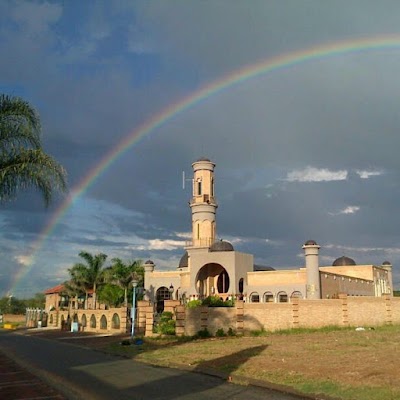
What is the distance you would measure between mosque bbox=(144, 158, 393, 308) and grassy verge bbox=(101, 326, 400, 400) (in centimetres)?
2170

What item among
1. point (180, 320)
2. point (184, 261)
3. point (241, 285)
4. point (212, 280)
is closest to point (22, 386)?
point (180, 320)

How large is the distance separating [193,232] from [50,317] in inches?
891

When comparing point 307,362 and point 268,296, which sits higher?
point 268,296

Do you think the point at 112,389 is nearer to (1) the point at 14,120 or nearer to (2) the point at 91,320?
(1) the point at 14,120

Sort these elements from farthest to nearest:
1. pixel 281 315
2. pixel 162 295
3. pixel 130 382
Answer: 1. pixel 162 295
2. pixel 281 315
3. pixel 130 382

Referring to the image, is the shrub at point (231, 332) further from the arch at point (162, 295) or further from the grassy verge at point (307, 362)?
the arch at point (162, 295)

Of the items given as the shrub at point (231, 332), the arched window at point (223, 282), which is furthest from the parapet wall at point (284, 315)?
the arched window at point (223, 282)

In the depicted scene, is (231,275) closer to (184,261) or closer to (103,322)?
(103,322)

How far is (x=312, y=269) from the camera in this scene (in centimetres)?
5069

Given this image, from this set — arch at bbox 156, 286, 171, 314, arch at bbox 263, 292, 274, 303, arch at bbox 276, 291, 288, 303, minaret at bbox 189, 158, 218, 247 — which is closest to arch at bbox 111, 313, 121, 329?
arch at bbox 263, 292, 274, 303

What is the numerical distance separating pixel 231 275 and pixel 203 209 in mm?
13793

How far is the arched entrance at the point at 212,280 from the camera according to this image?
57.0m

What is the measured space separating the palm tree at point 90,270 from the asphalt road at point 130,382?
1880 inches

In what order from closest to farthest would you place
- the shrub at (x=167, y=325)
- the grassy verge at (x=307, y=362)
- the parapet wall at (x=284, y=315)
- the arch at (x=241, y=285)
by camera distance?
the grassy verge at (x=307, y=362)
the parapet wall at (x=284, y=315)
the shrub at (x=167, y=325)
the arch at (x=241, y=285)
